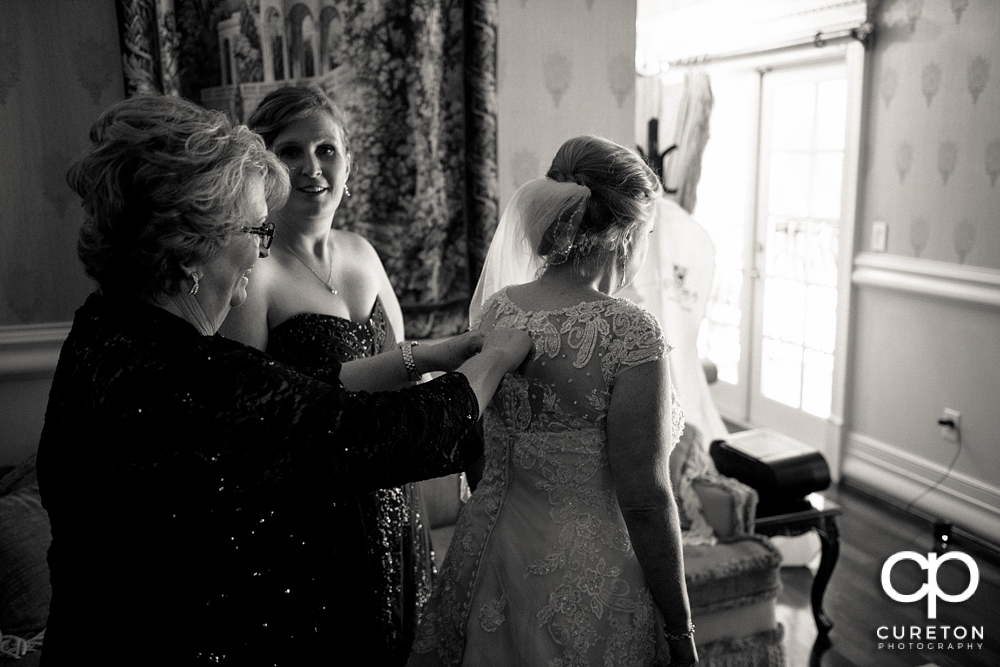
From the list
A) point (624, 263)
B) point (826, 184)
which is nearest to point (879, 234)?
point (826, 184)

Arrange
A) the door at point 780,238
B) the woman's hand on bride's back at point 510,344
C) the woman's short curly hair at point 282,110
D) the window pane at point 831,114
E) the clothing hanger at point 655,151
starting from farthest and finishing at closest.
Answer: the clothing hanger at point 655,151 → the door at point 780,238 → the window pane at point 831,114 → the woman's short curly hair at point 282,110 → the woman's hand on bride's back at point 510,344

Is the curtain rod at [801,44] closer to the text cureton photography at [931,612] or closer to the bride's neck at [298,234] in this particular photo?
the text cureton photography at [931,612]

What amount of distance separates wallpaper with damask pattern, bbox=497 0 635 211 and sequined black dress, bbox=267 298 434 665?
47.7 inches

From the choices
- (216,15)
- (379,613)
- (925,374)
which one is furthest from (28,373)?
(925,374)

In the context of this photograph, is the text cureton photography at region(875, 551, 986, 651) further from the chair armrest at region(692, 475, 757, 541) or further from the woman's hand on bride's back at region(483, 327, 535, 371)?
the woman's hand on bride's back at region(483, 327, 535, 371)

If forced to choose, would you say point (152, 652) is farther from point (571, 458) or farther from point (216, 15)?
point (216, 15)

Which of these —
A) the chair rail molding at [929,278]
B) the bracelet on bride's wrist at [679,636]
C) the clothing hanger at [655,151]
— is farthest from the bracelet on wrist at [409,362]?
the clothing hanger at [655,151]

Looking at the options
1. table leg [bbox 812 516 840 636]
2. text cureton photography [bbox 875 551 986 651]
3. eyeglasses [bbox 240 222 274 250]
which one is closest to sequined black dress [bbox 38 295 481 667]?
eyeglasses [bbox 240 222 274 250]

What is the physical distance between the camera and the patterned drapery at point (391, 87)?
2395 millimetres

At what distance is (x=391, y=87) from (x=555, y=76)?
59 centimetres

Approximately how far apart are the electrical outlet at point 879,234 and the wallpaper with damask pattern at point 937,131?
25 mm

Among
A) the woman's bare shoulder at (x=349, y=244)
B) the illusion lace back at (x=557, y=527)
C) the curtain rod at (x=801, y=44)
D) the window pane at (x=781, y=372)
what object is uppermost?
the curtain rod at (x=801, y=44)

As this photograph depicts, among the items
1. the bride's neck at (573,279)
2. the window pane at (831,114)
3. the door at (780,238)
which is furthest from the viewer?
the door at (780,238)

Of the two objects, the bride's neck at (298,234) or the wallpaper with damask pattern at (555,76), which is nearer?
the bride's neck at (298,234)
